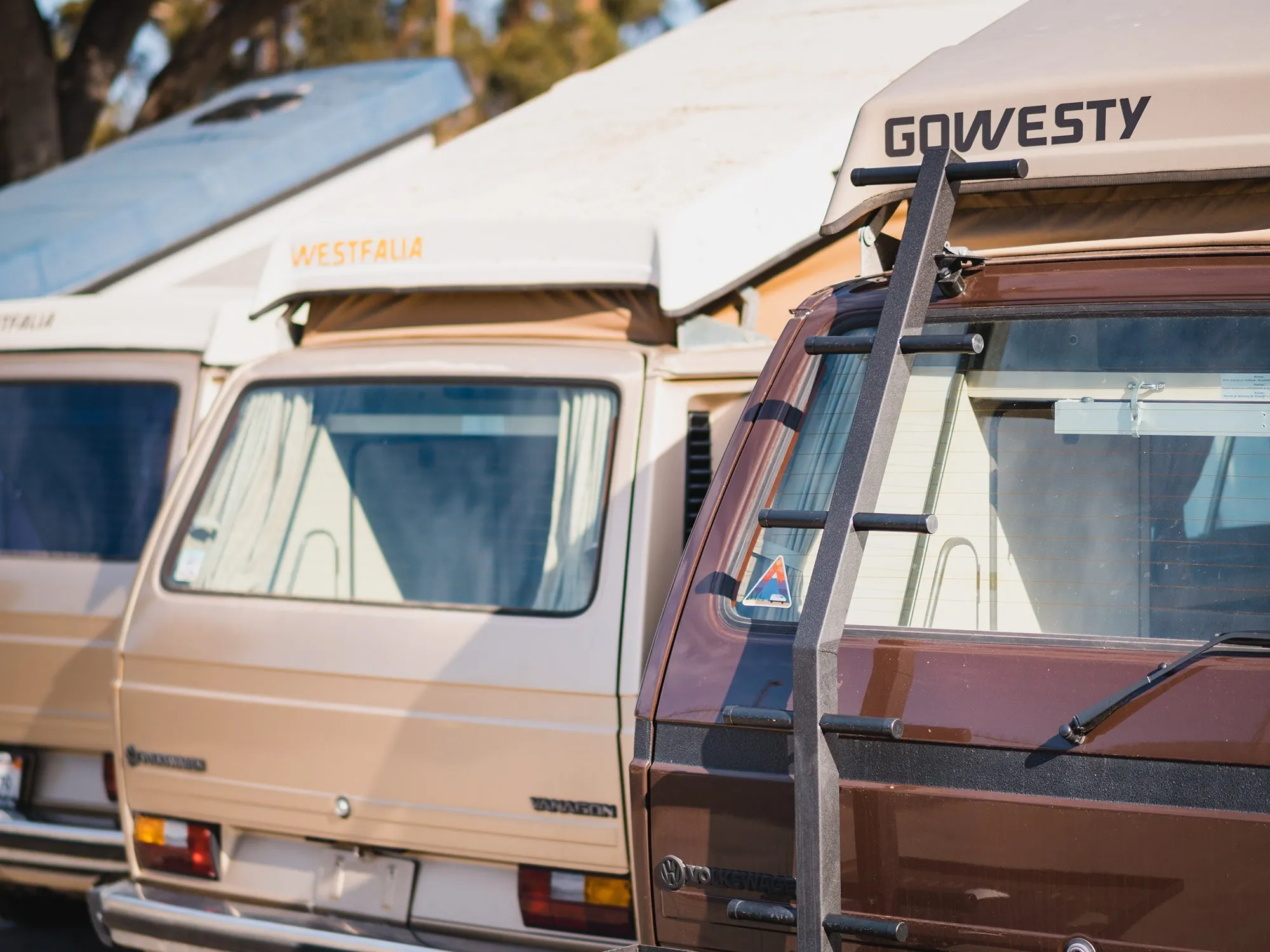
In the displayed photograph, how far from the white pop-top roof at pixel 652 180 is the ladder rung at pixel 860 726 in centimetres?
171

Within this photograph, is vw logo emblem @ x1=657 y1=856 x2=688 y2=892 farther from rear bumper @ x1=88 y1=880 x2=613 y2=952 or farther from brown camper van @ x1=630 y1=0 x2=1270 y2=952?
rear bumper @ x1=88 y1=880 x2=613 y2=952

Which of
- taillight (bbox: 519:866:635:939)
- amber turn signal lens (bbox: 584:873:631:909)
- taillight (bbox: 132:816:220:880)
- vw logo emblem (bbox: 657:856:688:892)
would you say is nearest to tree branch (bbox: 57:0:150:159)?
taillight (bbox: 132:816:220:880)

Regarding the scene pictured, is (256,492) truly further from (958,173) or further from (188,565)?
(958,173)

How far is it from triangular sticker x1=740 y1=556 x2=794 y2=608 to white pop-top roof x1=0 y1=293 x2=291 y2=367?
235 cm

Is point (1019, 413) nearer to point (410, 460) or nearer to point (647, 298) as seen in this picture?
point (647, 298)

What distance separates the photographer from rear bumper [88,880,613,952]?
11.9 feet

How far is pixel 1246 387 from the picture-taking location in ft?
8.02

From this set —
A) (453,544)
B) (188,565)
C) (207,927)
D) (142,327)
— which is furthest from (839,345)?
(142,327)

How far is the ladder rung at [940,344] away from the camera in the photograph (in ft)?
7.43

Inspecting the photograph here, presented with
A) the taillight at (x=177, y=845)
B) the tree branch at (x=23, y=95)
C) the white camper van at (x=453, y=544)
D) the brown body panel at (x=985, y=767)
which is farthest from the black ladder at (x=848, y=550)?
the tree branch at (x=23, y=95)

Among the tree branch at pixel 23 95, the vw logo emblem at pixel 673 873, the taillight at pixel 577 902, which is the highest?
the tree branch at pixel 23 95

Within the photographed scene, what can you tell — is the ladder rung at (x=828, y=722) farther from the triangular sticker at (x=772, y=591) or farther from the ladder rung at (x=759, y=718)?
the triangular sticker at (x=772, y=591)

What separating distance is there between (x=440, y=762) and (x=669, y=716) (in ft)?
3.88

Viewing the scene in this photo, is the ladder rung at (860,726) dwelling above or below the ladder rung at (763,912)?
above
